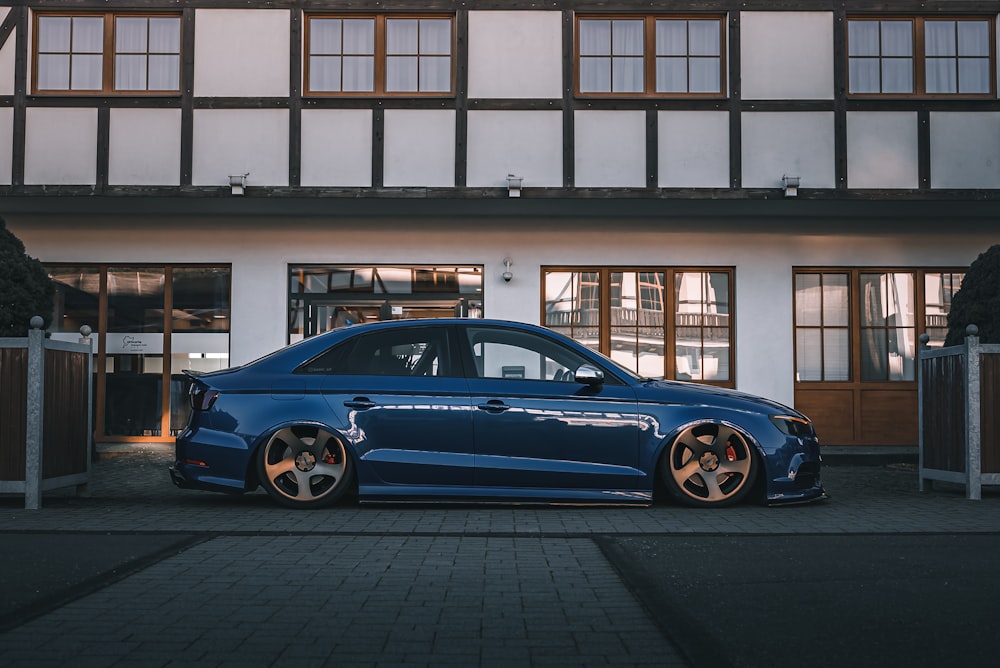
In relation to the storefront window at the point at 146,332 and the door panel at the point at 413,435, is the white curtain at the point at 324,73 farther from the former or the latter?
the door panel at the point at 413,435

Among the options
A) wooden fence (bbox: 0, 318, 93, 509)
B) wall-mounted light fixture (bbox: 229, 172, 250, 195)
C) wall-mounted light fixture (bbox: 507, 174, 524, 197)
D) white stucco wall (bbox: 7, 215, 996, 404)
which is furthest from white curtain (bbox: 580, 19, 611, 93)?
wooden fence (bbox: 0, 318, 93, 509)

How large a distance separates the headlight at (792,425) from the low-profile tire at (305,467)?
3262mm

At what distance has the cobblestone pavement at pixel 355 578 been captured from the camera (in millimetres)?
4137

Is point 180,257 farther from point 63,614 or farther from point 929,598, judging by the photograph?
point 929,598

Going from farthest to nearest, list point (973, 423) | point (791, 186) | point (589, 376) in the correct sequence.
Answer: point (791, 186)
point (973, 423)
point (589, 376)

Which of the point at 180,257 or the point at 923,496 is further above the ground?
the point at 180,257

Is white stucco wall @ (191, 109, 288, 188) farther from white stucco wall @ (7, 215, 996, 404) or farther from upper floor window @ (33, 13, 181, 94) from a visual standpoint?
white stucco wall @ (7, 215, 996, 404)

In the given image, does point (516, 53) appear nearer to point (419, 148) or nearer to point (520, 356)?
point (419, 148)

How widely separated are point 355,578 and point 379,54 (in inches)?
395

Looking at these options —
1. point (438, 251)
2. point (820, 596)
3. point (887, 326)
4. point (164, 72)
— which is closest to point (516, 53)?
point (438, 251)

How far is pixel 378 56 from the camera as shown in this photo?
14.3 m

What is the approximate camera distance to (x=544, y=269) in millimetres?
14812

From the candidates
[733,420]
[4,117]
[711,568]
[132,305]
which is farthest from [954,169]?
[4,117]

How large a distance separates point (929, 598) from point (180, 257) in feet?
38.7
